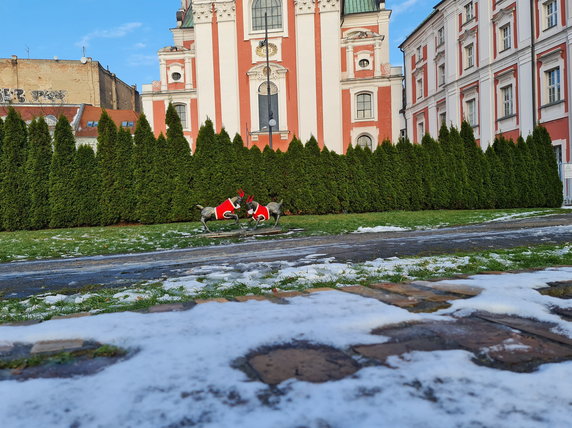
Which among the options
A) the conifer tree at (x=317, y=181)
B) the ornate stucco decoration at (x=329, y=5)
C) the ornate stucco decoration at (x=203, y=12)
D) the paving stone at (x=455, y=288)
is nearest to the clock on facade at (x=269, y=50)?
the ornate stucco decoration at (x=203, y=12)

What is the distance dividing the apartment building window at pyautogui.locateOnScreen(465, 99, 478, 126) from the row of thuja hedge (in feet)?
26.9

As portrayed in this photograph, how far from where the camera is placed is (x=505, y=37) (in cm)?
2439

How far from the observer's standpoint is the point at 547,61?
21.2m

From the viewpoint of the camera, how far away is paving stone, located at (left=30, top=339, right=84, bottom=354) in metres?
1.84

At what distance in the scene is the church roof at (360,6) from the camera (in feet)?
124

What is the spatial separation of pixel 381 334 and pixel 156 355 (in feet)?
2.95

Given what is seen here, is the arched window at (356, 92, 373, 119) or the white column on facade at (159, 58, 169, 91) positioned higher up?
the white column on facade at (159, 58, 169, 91)

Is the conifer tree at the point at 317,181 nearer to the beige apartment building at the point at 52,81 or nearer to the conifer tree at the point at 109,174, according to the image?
the conifer tree at the point at 109,174

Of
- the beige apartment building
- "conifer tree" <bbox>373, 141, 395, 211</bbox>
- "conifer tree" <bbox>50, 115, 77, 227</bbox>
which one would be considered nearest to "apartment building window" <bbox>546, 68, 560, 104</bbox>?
"conifer tree" <bbox>373, 141, 395, 211</bbox>

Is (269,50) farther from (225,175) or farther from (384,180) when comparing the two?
(225,175)

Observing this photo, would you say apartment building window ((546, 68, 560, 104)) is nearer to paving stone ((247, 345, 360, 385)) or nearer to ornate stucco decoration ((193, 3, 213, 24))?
ornate stucco decoration ((193, 3, 213, 24))

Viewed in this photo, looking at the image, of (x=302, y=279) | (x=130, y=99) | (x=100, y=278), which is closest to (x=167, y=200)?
(x=100, y=278)

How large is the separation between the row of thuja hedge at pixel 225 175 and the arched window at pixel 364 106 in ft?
50.6

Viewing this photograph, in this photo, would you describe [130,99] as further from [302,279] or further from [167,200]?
[302,279]
